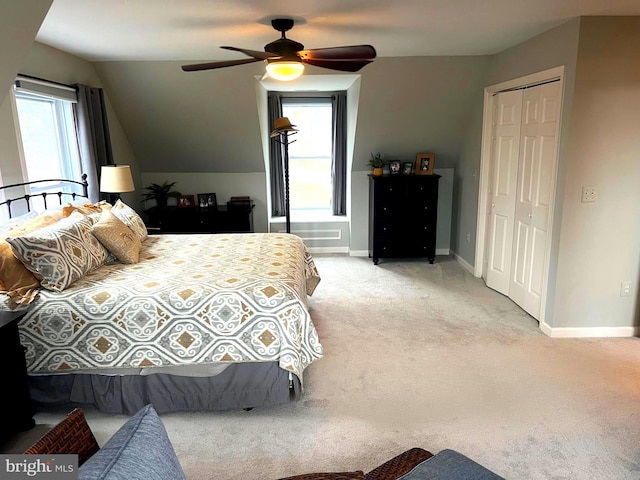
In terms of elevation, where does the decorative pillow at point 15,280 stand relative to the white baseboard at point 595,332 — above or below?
above

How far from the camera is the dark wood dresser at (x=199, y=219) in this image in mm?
5645

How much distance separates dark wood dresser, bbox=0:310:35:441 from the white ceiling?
1893mm

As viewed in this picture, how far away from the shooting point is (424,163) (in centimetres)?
565

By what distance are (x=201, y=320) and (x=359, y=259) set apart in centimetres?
364

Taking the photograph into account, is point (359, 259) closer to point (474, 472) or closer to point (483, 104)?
point (483, 104)

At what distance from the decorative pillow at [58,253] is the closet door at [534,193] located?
135 inches

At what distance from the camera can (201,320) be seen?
2.52 metres

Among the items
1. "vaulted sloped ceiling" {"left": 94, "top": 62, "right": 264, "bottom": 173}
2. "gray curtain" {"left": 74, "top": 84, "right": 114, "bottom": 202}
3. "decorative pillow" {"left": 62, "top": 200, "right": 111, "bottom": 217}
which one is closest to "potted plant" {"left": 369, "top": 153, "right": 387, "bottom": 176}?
"vaulted sloped ceiling" {"left": 94, "top": 62, "right": 264, "bottom": 173}

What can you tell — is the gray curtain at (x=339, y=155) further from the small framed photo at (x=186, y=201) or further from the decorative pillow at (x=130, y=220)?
the decorative pillow at (x=130, y=220)

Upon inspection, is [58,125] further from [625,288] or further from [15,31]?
[625,288]

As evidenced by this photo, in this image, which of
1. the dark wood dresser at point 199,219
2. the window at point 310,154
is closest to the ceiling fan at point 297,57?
the dark wood dresser at point 199,219

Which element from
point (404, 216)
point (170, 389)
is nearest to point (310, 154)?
point (404, 216)

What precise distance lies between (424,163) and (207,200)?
9.32 feet

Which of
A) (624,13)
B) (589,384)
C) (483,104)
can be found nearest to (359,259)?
(483,104)
